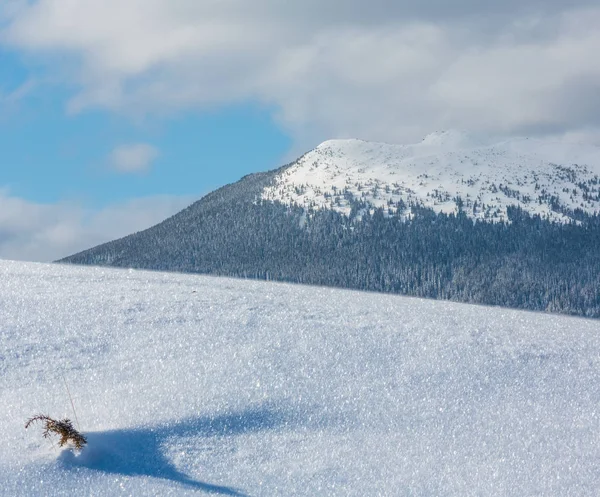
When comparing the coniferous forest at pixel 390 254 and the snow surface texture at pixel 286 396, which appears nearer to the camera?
the snow surface texture at pixel 286 396

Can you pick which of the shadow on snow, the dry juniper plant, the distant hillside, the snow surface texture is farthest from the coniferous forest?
the dry juniper plant

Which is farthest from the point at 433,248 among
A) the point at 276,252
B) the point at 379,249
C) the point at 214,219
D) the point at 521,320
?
the point at 521,320

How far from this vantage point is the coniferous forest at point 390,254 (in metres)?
134

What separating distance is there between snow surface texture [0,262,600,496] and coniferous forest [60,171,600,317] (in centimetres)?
11566

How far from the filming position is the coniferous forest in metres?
134

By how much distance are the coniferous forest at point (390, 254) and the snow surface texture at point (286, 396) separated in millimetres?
115656

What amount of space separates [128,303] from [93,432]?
3.29m

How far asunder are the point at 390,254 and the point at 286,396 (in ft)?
511

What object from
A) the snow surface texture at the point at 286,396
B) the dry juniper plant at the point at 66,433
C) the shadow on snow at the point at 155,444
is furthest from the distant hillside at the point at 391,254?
the dry juniper plant at the point at 66,433

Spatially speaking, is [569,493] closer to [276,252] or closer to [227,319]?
[227,319]

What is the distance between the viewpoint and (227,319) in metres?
8.67

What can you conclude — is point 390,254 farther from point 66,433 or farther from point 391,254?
point 66,433

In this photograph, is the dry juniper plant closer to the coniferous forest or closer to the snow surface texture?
the snow surface texture

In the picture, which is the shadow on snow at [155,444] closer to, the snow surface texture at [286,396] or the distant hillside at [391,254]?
the snow surface texture at [286,396]
